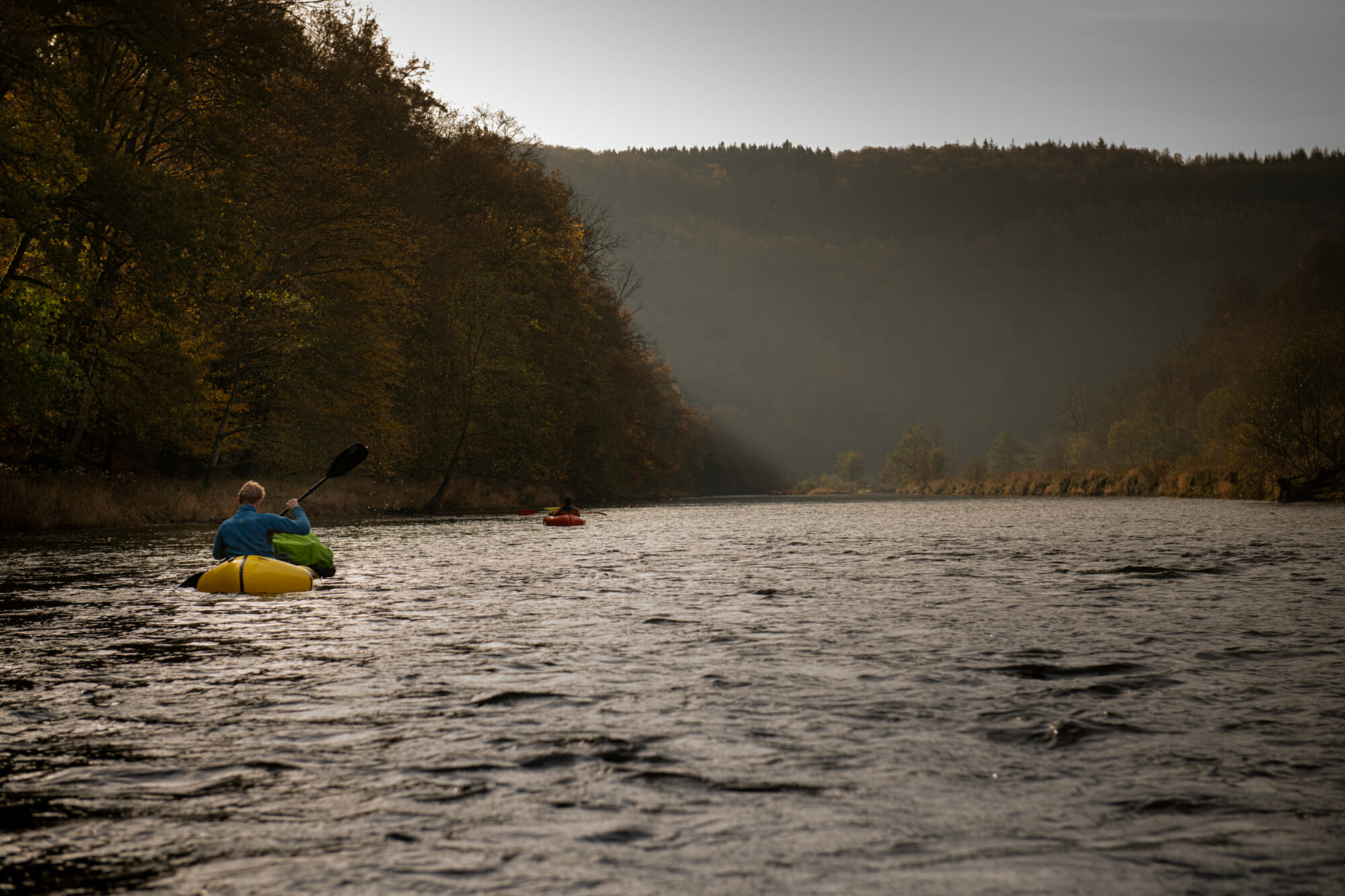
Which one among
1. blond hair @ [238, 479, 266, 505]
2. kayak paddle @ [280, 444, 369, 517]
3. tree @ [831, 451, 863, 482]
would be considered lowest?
blond hair @ [238, 479, 266, 505]

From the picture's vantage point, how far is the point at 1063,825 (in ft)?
13.3

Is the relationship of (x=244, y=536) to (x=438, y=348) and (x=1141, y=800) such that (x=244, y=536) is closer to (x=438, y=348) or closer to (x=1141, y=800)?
(x=1141, y=800)

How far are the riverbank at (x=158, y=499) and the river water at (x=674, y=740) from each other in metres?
11.1

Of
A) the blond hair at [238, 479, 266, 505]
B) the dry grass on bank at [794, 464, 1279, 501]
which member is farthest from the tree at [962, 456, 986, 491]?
the blond hair at [238, 479, 266, 505]

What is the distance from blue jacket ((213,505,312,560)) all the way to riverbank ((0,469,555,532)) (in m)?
11.3

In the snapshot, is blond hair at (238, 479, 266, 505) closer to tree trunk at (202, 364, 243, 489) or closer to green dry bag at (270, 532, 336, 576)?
green dry bag at (270, 532, 336, 576)

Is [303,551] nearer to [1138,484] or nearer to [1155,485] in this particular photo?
[1155,485]

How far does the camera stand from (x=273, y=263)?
95.9 feet

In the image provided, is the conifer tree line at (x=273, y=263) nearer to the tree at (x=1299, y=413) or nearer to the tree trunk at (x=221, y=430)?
the tree trunk at (x=221, y=430)

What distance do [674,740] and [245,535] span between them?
30.7ft

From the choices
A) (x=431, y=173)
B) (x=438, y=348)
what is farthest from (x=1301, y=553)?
(x=431, y=173)

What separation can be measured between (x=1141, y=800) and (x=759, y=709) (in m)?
2.39

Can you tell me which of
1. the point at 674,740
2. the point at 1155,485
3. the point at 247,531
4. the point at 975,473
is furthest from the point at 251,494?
the point at 975,473

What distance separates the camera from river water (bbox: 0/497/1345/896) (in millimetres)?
3686
